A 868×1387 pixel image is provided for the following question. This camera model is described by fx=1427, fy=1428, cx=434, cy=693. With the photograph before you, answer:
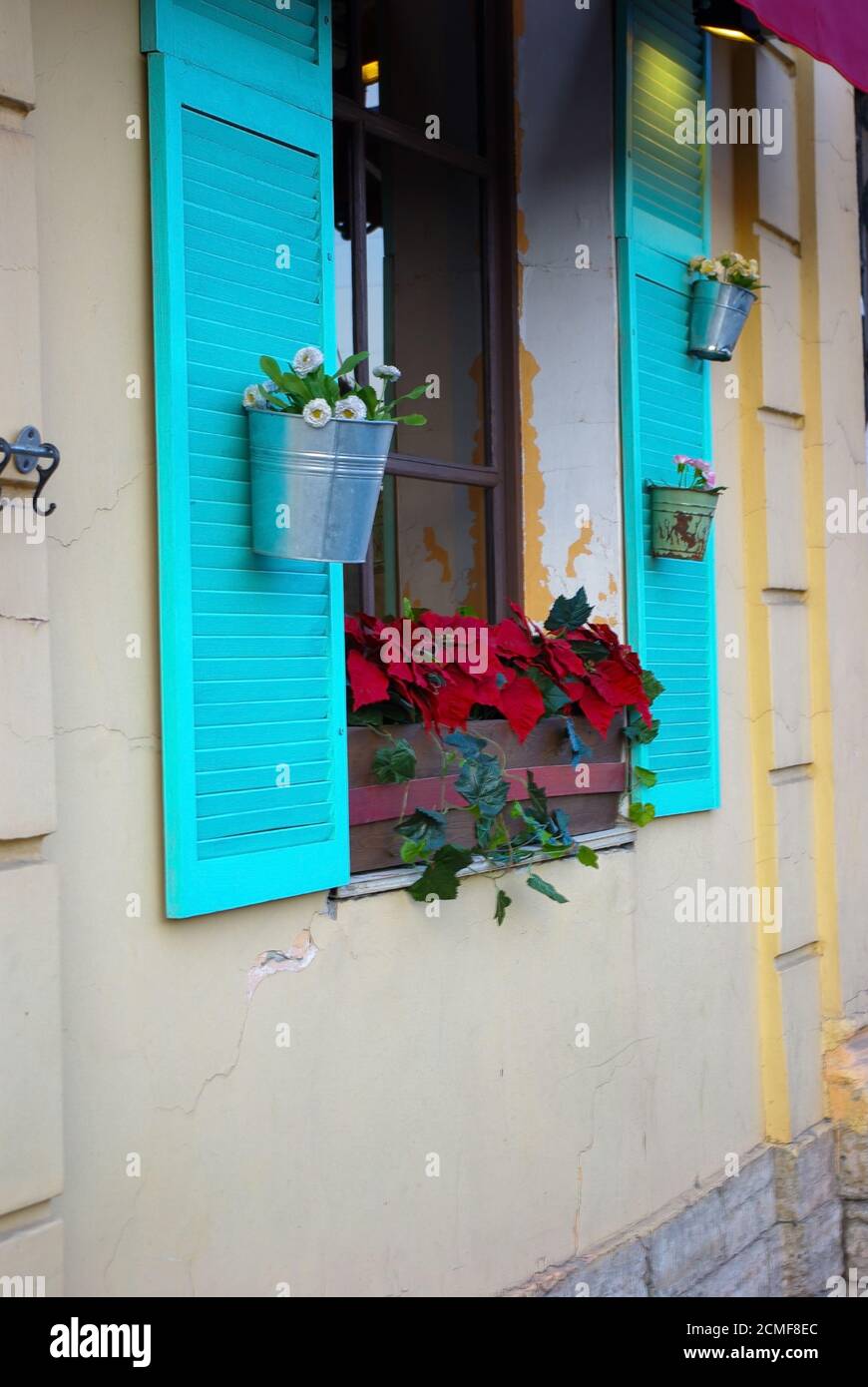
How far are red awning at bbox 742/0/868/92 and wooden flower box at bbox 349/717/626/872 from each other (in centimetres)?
162

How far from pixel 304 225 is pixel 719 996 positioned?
8.11 ft

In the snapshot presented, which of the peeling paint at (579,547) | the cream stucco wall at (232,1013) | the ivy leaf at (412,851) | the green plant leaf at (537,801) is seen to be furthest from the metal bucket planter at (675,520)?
the ivy leaf at (412,851)

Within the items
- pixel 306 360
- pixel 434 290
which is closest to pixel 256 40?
pixel 306 360

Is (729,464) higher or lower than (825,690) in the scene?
higher

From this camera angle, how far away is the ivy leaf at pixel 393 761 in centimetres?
284

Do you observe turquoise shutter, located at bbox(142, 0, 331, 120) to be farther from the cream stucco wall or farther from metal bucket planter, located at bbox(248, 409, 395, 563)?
metal bucket planter, located at bbox(248, 409, 395, 563)

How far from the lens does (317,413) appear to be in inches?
93.1

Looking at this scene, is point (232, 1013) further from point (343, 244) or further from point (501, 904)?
point (343, 244)

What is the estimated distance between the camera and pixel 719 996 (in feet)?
13.3

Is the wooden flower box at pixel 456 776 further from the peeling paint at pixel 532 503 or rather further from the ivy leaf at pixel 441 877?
the peeling paint at pixel 532 503

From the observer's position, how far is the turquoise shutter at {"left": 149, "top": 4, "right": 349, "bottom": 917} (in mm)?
2348
